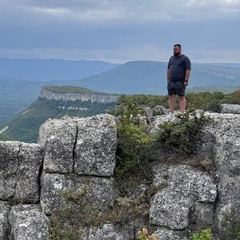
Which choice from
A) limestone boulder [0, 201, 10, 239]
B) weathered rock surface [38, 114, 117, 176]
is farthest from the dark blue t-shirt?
limestone boulder [0, 201, 10, 239]

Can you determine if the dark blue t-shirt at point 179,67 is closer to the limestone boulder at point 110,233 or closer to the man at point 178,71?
the man at point 178,71

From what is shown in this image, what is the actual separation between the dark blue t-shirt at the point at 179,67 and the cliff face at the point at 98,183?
8.34ft

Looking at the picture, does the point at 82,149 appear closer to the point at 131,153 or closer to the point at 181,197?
the point at 131,153

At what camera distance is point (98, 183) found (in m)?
12.2

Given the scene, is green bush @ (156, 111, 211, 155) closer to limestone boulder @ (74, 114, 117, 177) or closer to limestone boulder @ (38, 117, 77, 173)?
limestone boulder @ (74, 114, 117, 177)

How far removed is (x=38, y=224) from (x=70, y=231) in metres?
0.88

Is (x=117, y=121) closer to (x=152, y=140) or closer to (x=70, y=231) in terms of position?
(x=152, y=140)

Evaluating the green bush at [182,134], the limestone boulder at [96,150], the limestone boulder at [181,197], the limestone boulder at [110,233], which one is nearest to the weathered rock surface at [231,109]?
the green bush at [182,134]

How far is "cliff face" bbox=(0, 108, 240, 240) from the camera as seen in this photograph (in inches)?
451

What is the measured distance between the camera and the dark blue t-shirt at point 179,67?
14.8m

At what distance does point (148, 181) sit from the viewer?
1242 cm

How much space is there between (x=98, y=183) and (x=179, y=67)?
17.3 ft

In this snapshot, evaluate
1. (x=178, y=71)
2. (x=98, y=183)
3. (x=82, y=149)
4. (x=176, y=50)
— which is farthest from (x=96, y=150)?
(x=176, y=50)

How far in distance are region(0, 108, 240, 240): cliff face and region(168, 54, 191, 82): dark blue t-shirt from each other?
254cm
